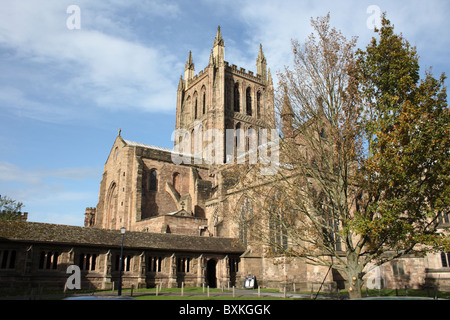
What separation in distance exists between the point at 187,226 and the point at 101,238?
14810 mm

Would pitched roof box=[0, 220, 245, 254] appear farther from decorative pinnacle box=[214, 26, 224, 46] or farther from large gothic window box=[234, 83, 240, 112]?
decorative pinnacle box=[214, 26, 224, 46]

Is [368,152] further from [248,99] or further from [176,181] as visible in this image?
[248,99]

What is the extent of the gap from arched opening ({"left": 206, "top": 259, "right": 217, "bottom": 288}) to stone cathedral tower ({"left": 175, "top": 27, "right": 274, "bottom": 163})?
26.0m

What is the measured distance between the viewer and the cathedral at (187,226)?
84.1 feet

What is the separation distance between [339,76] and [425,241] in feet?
27.4

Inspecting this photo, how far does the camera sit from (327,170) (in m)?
17.7

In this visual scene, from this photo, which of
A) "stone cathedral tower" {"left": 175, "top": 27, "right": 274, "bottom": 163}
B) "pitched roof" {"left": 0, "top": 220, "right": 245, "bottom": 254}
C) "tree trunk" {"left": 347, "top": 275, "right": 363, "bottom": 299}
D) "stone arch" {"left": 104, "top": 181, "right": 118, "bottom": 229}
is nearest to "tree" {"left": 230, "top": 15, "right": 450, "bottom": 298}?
"tree trunk" {"left": 347, "top": 275, "right": 363, "bottom": 299}

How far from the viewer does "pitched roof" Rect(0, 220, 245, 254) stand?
25.2 meters

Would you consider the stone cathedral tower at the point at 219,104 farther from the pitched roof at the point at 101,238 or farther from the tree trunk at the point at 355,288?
the tree trunk at the point at 355,288

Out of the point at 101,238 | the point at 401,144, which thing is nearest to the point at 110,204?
the point at 101,238

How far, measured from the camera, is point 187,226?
42.2 m

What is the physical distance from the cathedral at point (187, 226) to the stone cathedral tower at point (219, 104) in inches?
7.9

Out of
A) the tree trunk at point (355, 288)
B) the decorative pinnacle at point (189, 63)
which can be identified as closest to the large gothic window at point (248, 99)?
the decorative pinnacle at point (189, 63)
